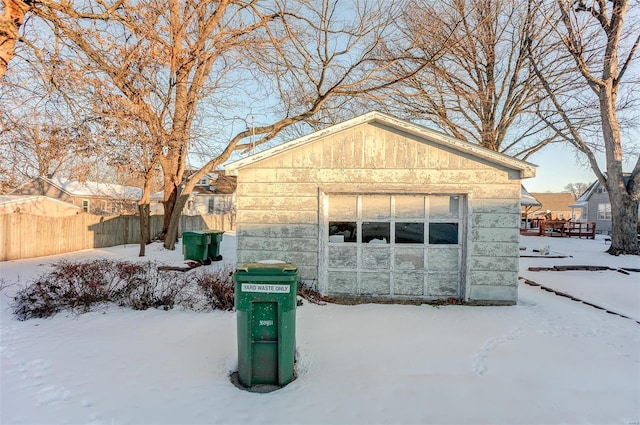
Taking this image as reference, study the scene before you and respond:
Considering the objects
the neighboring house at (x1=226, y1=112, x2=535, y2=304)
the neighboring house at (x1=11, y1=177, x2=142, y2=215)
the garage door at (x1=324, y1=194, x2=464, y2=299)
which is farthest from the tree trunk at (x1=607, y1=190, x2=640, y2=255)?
the neighboring house at (x1=11, y1=177, x2=142, y2=215)

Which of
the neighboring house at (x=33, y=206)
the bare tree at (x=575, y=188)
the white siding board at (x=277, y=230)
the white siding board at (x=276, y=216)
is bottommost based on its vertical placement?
the white siding board at (x=277, y=230)

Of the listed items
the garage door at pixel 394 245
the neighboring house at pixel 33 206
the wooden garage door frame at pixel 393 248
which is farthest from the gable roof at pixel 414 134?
the neighboring house at pixel 33 206

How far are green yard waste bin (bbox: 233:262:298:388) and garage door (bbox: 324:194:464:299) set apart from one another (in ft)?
10.6

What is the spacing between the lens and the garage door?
635 cm

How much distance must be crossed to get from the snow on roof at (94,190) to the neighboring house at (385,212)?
2321 cm

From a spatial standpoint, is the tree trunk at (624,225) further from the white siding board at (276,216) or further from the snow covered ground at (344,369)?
the white siding board at (276,216)

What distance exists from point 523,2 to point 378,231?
37.1ft

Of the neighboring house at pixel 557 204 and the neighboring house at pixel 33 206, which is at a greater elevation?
the neighboring house at pixel 557 204

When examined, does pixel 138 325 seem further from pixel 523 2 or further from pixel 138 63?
pixel 523 2

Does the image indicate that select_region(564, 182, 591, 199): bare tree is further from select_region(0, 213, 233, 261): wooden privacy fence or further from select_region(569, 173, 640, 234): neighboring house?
select_region(0, 213, 233, 261): wooden privacy fence

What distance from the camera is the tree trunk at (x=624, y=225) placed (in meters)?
12.5

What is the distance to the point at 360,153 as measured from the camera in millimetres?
6301

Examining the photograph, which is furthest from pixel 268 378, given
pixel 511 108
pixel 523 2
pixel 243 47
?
pixel 511 108

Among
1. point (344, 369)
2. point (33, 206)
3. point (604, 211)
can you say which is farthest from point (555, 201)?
point (33, 206)
